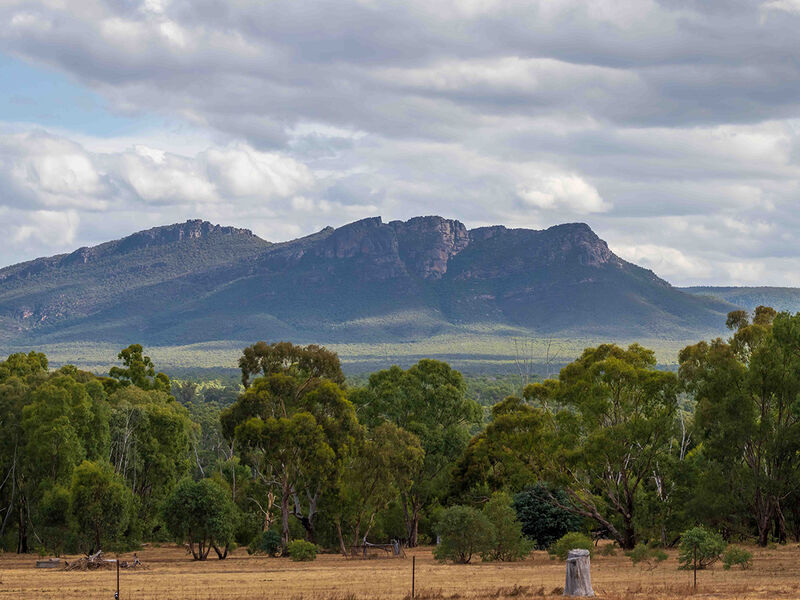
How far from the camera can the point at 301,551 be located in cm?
5022

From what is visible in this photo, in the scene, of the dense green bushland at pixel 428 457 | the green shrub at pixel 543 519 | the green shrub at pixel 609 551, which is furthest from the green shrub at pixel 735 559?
the green shrub at pixel 543 519

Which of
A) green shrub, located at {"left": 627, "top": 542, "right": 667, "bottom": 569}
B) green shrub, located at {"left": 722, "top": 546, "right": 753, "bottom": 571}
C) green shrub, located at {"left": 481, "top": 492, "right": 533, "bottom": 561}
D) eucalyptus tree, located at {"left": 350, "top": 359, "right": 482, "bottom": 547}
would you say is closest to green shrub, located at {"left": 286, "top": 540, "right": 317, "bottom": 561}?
green shrub, located at {"left": 481, "top": 492, "right": 533, "bottom": 561}

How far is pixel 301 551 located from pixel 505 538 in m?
9.46

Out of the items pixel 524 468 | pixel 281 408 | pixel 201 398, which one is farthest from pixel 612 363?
pixel 201 398

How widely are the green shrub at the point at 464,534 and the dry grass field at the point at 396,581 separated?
104cm

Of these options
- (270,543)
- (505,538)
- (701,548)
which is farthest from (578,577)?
(270,543)

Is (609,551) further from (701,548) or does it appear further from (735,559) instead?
(735,559)

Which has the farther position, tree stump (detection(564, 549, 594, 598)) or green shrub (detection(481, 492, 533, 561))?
green shrub (detection(481, 492, 533, 561))

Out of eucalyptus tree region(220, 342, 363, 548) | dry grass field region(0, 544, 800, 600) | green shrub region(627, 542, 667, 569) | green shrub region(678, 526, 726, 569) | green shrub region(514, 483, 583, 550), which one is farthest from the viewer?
eucalyptus tree region(220, 342, 363, 548)

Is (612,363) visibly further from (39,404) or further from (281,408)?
(39,404)

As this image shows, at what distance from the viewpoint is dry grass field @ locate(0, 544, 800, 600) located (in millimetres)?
30000

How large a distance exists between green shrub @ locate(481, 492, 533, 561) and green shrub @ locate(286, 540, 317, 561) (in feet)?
27.1

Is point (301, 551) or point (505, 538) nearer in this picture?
point (505, 538)

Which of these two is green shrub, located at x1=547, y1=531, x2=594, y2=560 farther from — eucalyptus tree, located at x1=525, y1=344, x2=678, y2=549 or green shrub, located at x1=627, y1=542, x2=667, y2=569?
eucalyptus tree, located at x1=525, y1=344, x2=678, y2=549
